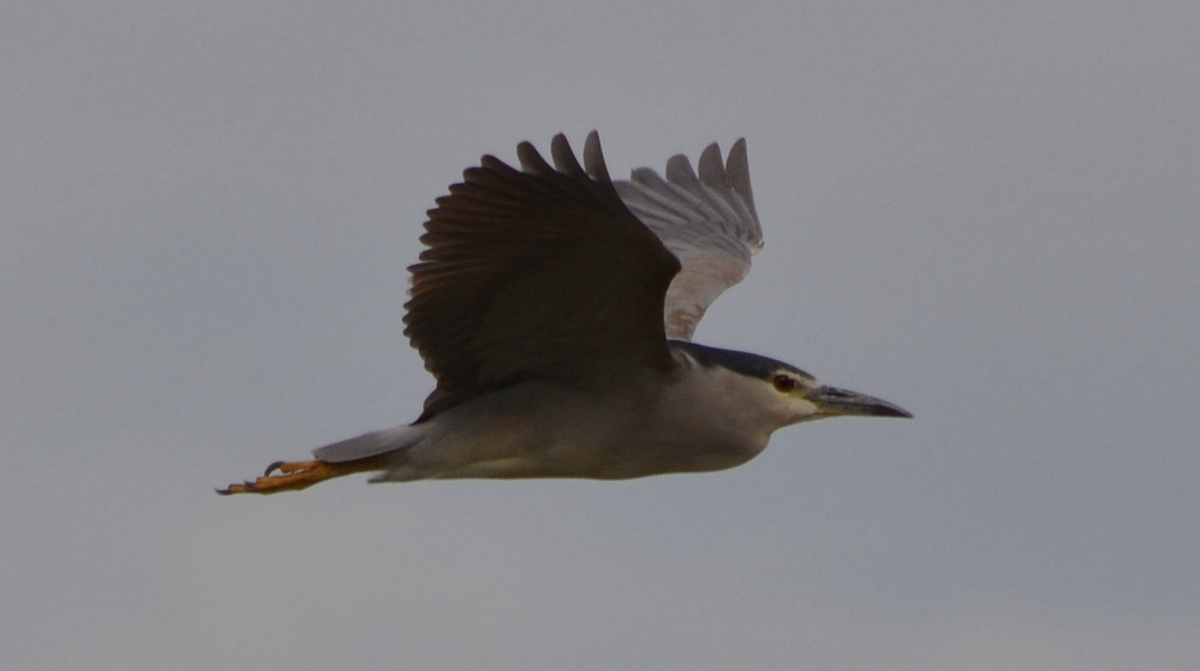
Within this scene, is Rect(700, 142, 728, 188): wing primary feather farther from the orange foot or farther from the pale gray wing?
the orange foot

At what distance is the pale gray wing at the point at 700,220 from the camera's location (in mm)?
10820

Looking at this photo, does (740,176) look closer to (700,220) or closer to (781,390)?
(700,220)

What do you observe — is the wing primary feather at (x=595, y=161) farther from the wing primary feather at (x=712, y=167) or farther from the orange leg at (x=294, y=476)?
the wing primary feather at (x=712, y=167)

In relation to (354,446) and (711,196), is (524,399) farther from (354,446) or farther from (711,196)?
(711,196)

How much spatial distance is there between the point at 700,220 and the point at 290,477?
3.75m

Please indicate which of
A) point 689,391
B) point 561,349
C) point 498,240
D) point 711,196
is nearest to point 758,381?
point 689,391

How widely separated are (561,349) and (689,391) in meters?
0.63

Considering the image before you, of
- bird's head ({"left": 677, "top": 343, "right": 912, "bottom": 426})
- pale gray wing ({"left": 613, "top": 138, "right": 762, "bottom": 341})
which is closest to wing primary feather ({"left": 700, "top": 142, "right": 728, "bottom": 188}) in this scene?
pale gray wing ({"left": 613, "top": 138, "right": 762, "bottom": 341})

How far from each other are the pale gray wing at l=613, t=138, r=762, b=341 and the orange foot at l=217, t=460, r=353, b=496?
89.1 inches

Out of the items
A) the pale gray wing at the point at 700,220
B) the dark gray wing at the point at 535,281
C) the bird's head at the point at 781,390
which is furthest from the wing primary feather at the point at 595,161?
the pale gray wing at the point at 700,220

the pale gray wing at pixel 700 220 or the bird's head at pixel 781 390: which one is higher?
the pale gray wing at pixel 700 220

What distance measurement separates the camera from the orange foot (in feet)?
29.3

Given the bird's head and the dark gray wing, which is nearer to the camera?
A: the dark gray wing

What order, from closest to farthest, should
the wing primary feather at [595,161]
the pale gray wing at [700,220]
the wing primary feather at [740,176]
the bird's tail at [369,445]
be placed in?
the wing primary feather at [595,161], the bird's tail at [369,445], the pale gray wing at [700,220], the wing primary feather at [740,176]
